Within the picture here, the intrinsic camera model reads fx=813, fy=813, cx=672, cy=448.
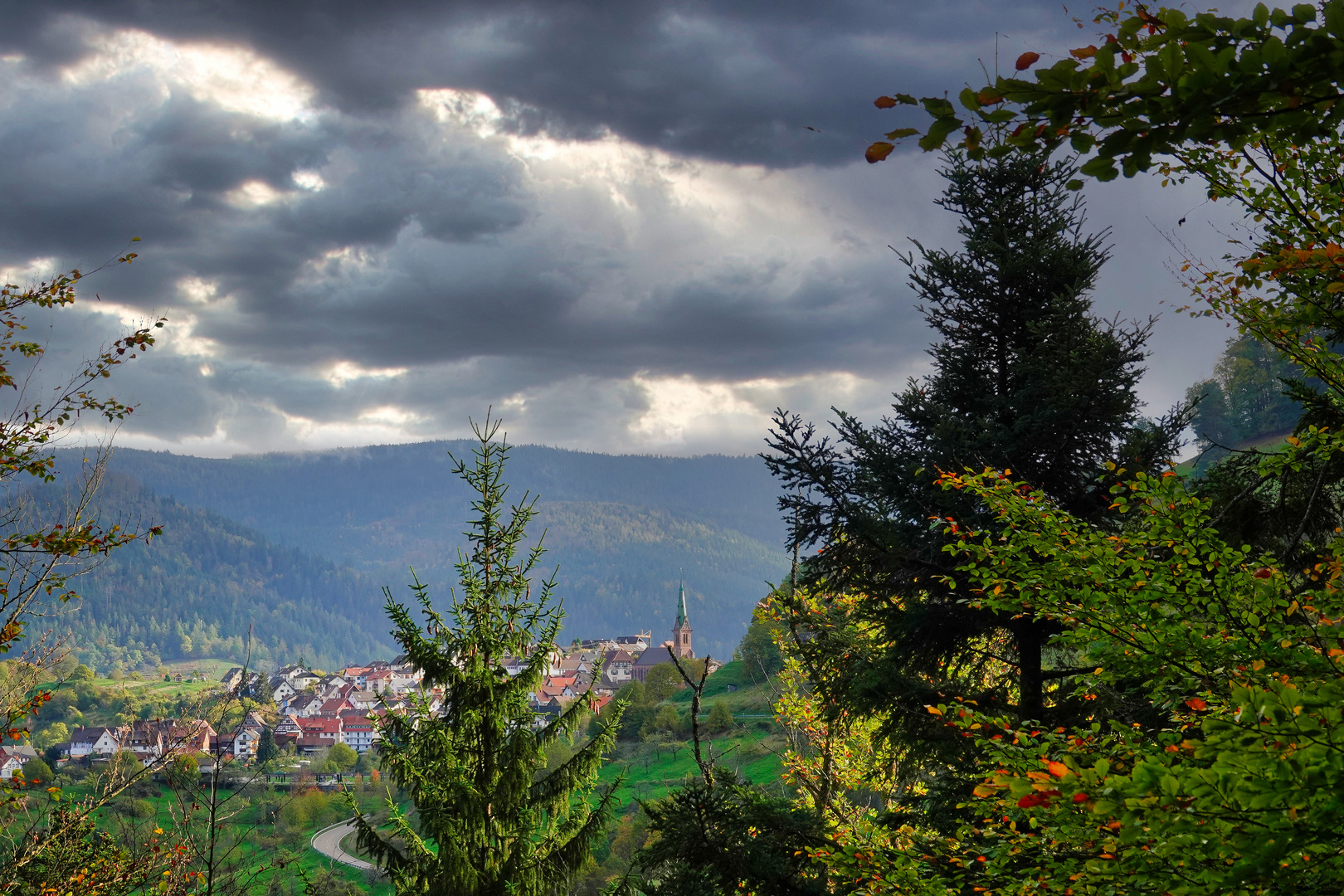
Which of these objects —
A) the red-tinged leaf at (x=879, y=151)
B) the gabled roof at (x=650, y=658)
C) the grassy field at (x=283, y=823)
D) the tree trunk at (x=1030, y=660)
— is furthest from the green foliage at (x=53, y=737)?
the red-tinged leaf at (x=879, y=151)

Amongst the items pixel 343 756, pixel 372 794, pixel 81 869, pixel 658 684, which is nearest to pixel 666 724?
pixel 658 684

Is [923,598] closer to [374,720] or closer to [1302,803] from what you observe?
[374,720]

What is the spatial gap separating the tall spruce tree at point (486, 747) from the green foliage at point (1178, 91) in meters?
7.81

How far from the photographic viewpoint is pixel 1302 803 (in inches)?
83.6

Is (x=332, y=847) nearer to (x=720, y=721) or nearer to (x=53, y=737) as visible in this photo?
(x=720, y=721)

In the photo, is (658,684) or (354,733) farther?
(354,733)

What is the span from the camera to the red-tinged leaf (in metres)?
2.14

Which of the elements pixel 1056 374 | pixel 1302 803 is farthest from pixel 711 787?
pixel 1302 803

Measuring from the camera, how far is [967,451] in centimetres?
894

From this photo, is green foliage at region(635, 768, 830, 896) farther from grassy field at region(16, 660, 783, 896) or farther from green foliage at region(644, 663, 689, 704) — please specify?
green foliage at region(644, 663, 689, 704)

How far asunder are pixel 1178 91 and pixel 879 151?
26.7 inches

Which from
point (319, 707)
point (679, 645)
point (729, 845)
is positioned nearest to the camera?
point (729, 845)

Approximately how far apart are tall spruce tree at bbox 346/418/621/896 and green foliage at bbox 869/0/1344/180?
25.6 feet

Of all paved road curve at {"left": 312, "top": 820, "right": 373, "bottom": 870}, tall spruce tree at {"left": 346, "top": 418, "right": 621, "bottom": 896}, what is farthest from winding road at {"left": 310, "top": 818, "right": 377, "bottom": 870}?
tall spruce tree at {"left": 346, "top": 418, "right": 621, "bottom": 896}
